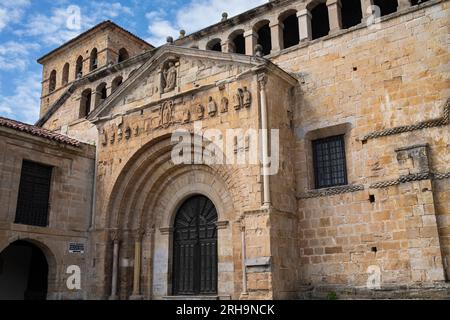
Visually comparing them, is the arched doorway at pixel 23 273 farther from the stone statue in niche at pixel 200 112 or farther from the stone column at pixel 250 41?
the stone column at pixel 250 41

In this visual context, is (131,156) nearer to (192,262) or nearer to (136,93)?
(136,93)

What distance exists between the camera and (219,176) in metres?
12.2

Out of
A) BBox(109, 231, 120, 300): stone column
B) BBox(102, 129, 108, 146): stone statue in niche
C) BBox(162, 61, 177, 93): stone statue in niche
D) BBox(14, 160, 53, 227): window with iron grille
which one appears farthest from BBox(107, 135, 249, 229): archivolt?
BBox(14, 160, 53, 227): window with iron grille

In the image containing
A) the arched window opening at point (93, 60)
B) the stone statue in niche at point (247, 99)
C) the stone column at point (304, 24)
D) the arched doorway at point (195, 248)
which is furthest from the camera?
the arched window opening at point (93, 60)

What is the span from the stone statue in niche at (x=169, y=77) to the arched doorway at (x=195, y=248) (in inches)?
137

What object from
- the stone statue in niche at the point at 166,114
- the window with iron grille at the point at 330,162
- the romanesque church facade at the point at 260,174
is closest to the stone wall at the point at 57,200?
the romanesque church facade at the point at 260,174

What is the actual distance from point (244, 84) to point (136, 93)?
4397 mm

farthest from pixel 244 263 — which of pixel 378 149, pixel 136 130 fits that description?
pixel 136 130

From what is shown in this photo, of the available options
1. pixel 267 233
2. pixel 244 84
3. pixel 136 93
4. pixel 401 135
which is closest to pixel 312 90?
pixel 244 84

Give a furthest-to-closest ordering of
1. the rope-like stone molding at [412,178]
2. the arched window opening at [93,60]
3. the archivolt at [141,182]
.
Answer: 1. the arched window opening at [93,60]
2. the archivolt at [141,182]
3. the rope-like stone molding at [412,178]

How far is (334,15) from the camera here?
1301 cm

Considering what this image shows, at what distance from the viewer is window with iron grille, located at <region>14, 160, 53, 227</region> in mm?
13398

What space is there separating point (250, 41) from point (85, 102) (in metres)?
8.43

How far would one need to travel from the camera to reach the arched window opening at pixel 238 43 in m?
15.3
